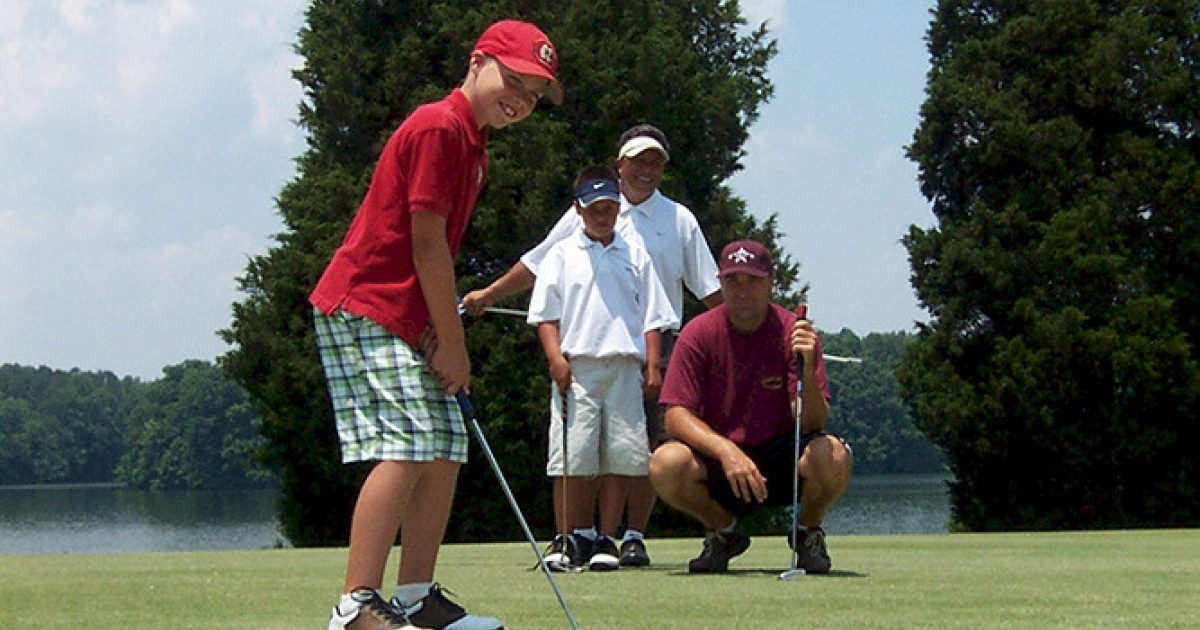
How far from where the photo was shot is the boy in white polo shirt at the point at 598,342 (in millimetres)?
7656

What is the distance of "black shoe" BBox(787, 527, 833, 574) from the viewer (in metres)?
7.05

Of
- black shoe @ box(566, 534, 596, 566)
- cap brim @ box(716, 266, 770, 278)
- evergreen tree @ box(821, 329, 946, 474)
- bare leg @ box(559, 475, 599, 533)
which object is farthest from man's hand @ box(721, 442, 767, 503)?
evergreen tree @ box(821, 329, 946, 474)

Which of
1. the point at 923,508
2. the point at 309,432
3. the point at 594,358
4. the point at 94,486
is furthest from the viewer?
the point at 94,486

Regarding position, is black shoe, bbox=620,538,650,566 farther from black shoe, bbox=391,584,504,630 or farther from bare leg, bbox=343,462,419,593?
bare leg, bbox=343,462,419,593

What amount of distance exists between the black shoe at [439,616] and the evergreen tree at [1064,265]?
20885 millimetres

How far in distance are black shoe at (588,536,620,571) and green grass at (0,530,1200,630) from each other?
0.09m

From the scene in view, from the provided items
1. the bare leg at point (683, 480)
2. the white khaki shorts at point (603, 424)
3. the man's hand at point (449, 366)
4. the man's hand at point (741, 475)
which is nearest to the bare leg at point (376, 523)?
the man's hand at point (449, 366)

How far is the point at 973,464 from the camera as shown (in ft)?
84.8

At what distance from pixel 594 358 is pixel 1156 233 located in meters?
20.1

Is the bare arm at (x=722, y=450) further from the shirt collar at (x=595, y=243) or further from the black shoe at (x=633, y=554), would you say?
the shirt collar at (x=595, y=243)

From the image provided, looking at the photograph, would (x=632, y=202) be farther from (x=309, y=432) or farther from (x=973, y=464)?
(x=973, y=464)

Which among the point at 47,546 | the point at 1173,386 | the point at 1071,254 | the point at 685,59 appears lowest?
the point at 47,546

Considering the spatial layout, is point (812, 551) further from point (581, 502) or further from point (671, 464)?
point (581, 502)

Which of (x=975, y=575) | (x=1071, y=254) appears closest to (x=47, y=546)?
(x=1071, y=254)
